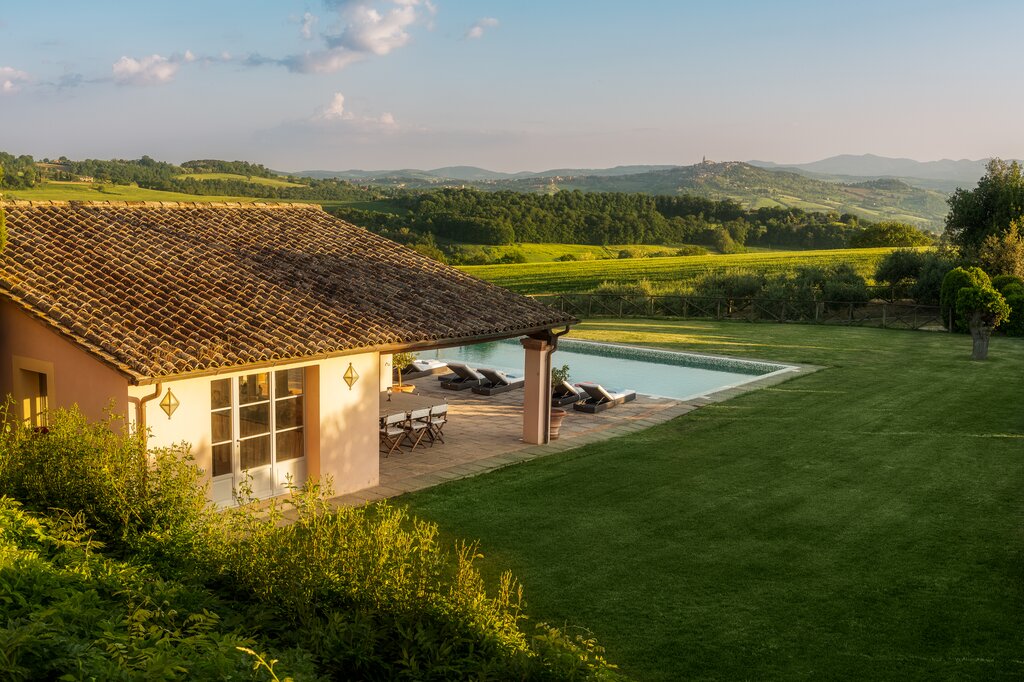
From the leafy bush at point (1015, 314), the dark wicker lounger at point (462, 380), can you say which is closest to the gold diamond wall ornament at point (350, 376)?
the dark wicker lounger at point (462, 380)

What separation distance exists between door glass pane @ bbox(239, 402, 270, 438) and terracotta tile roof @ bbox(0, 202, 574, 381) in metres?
0.92

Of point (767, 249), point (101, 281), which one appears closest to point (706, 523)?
point (101, 281)

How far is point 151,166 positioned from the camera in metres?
54.7

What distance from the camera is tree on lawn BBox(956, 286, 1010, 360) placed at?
76.6 feet

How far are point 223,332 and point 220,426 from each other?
116 cm

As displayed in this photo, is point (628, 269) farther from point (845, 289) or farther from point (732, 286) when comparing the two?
point (845, 289)

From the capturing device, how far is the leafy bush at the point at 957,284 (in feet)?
80.4

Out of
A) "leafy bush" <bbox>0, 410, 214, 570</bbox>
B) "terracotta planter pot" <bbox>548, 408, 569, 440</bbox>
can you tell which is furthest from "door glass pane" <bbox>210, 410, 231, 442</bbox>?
"terracotta planter pot" <bbox>548, 408, 569, 440</bbox>

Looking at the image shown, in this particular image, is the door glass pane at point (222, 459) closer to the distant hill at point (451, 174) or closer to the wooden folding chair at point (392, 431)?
the wooden folding chair at point (392, 431)

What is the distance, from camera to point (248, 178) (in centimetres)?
6838

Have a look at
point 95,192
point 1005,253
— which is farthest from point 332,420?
point 95,192

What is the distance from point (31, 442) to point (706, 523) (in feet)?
24.6

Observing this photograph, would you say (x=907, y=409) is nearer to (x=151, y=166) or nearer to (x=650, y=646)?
(x=650, y=646)

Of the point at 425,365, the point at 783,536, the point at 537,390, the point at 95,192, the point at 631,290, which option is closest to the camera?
the point at 783,536
